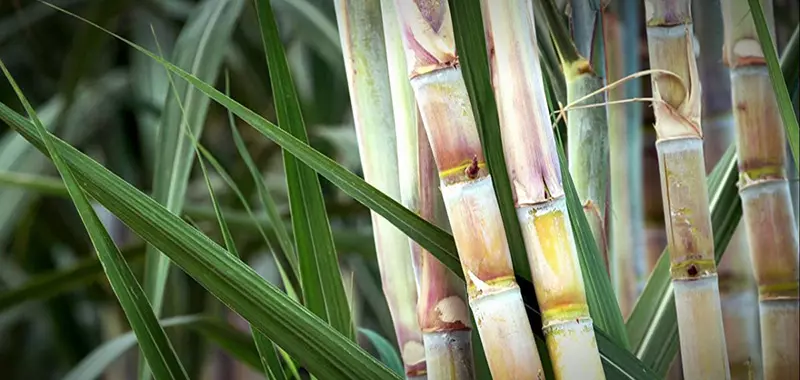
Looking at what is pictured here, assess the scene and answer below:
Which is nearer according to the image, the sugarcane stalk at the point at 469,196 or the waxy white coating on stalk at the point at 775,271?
the sugarcane stalk at the point at 469,196

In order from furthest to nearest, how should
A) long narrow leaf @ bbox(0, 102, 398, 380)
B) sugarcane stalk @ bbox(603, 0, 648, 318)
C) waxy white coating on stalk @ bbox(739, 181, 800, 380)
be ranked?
sugarcane stalk @ bbox(603, 0, 648, 318) → waxy white coating on stalk @ bbox(739, 181, 800, 380) → long narrow leaf @ bbox(0, 102, 398, 380)

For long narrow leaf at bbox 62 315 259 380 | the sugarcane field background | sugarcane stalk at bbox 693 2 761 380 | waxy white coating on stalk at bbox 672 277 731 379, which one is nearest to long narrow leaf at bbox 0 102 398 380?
the sugarcane field background

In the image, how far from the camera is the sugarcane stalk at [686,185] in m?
0.27

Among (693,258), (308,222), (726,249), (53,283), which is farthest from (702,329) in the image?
(53,283)

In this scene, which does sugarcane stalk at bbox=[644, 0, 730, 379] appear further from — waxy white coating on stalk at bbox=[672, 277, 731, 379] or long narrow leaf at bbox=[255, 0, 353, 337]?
long narrow leaf at bbox=[255, 0, 353, 337]

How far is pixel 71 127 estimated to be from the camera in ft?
2.31

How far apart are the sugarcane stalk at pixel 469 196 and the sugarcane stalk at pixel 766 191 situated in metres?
0.14

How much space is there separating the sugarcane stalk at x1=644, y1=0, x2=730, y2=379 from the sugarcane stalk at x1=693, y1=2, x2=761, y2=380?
0.78 ft

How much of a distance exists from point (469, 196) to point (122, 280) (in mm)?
97

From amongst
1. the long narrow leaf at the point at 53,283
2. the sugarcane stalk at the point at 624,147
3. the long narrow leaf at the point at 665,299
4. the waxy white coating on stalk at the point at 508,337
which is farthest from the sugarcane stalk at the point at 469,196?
the long narrow leaf at the point at 53,283

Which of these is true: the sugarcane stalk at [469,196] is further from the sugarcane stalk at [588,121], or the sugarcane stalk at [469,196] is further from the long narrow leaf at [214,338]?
the long narrow leaf at [214,338]

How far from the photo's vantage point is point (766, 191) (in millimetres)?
320

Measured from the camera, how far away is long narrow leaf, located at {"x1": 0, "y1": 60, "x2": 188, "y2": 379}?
8.9 inches

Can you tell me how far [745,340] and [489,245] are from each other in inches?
15.2
